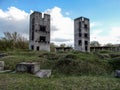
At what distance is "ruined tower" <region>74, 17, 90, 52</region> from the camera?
25.8 metres

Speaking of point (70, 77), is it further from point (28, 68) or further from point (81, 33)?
point (81, 33)

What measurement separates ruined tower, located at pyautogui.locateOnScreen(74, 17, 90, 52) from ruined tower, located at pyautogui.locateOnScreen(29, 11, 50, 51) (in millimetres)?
5902

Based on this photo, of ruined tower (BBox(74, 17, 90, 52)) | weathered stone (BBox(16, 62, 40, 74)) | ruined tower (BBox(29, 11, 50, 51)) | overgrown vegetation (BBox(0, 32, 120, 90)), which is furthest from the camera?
ruined tower (BBox(74, 17, 90, 52))

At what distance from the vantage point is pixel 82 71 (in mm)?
7559

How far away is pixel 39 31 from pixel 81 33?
782cm

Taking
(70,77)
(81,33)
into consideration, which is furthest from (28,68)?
(81,33)

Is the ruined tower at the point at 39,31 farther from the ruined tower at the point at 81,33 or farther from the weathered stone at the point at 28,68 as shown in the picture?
the weathered stone at the point at 28,68

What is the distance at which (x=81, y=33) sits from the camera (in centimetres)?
2591

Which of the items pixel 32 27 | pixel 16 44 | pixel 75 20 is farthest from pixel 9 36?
pixel 75 20

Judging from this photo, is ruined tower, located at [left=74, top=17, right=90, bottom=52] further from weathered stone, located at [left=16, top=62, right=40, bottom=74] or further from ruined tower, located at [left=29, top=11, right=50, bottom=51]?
weathered stone, located at [left=16, top=62, right=40, bottom=74]

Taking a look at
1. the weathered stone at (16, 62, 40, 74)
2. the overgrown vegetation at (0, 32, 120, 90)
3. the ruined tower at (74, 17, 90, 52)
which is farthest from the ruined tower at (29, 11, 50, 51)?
the weathered stone at (16, 62, 40, 74)

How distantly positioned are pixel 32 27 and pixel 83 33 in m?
9.07

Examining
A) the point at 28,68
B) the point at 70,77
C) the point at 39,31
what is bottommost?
the point at 70,77

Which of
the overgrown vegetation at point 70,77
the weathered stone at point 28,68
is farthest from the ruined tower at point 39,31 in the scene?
the weathered stone at point 28,68
